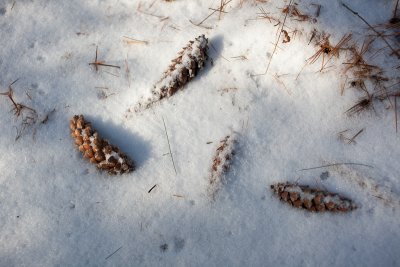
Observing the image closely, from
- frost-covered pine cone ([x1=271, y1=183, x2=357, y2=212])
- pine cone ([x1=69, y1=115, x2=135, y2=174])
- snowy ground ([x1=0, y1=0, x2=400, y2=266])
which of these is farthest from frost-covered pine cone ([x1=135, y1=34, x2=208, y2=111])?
frost-covered pine cone ([x1=271, y1=183, x2=357, y2=212])

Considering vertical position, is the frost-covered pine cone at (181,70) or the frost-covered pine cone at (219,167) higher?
the frost-covered pine cone at (181,70)

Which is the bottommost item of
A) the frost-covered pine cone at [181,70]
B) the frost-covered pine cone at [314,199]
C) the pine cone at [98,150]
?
the pine cone at [98,150]

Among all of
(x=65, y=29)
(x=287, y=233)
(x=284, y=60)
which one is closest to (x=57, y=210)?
(x=65, y=29)

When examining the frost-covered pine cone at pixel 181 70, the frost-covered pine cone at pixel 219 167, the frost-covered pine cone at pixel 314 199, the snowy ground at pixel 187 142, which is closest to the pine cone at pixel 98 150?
the snowy ground at pixel 187 142

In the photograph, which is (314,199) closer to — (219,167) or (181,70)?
(219,167)

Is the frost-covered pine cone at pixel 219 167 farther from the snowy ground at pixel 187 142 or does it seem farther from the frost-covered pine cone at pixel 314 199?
the frost-covered pine cone at pixel 314 199

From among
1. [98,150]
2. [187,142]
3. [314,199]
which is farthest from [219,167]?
[98,150]

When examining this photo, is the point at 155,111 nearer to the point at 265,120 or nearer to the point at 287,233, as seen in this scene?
the point at 265,120
